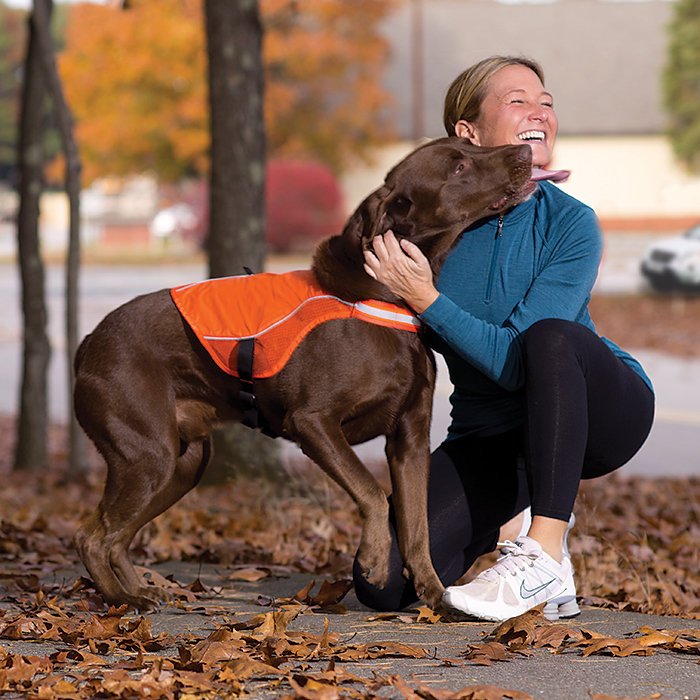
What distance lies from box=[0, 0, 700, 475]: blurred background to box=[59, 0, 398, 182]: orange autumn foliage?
6 centimetres

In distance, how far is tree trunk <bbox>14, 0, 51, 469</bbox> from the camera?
1031 centimetres

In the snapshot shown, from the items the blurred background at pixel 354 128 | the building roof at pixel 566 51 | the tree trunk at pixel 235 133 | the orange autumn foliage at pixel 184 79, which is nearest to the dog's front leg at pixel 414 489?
the tree trunk at pixel 235 133

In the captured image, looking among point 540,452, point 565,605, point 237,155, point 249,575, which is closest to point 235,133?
point 237,155

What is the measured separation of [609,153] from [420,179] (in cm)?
4219

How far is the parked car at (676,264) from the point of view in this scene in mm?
25094

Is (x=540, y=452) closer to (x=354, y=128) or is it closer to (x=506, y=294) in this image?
(x=506, y=294)

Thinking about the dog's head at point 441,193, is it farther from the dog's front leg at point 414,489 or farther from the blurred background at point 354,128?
the blurred background at point 354,128

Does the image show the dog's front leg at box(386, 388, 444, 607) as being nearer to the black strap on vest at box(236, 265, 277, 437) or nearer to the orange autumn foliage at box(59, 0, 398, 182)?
the black strap on vest at box(236, 265, 277, 437)

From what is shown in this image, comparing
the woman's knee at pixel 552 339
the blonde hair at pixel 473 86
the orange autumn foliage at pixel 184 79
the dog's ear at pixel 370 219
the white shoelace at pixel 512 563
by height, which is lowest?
the white shoelace at pixel 512 563

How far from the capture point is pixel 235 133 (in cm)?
809

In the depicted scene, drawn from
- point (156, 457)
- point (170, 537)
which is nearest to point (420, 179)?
point (156, 457)

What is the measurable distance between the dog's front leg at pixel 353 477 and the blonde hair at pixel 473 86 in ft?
4.35

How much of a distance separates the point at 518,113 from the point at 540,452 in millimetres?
1254

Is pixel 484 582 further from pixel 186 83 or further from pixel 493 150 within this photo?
pixel 186 83
